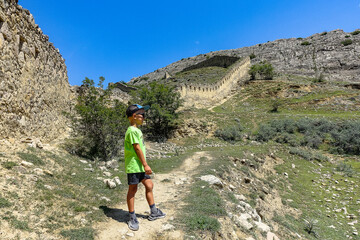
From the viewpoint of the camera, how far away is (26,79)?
6.62 meters

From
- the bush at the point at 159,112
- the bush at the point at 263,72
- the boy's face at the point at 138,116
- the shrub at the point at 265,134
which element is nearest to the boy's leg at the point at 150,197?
the boy's face at the point at 138,116

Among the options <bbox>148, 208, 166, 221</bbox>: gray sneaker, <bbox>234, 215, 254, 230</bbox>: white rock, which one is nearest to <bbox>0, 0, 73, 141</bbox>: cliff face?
<bbox>148, 208, 166, 221</bbox>: gray sneaker

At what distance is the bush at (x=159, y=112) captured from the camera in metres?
18.3

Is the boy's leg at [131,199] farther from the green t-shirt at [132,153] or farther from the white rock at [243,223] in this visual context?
the white rock at [243,223]

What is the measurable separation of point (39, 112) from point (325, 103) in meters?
30.6

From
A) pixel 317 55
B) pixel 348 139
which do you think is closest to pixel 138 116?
pixel 348 139

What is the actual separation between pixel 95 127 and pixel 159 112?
8.79 meters

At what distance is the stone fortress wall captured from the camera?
94.0 ft

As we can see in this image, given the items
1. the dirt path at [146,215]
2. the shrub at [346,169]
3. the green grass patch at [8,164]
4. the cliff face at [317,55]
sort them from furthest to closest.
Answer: the cliff face at [317,55] → the shrub at [346,169] → the green grass patch at [8,164] → the dirt path at [146,215]

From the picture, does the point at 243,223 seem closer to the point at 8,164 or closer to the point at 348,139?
the point at 8,164

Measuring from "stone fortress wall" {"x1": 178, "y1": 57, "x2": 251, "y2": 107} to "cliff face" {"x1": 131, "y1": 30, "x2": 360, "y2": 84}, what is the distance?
36.5 feet

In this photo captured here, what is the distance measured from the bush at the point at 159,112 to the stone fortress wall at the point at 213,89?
7.70 meters

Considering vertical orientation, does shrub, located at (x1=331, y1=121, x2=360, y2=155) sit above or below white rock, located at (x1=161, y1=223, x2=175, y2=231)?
below

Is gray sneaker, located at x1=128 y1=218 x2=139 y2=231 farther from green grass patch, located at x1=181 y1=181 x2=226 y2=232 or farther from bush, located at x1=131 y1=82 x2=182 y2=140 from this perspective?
bush, located at x1=131 y1=82 x2=182 y2=140
